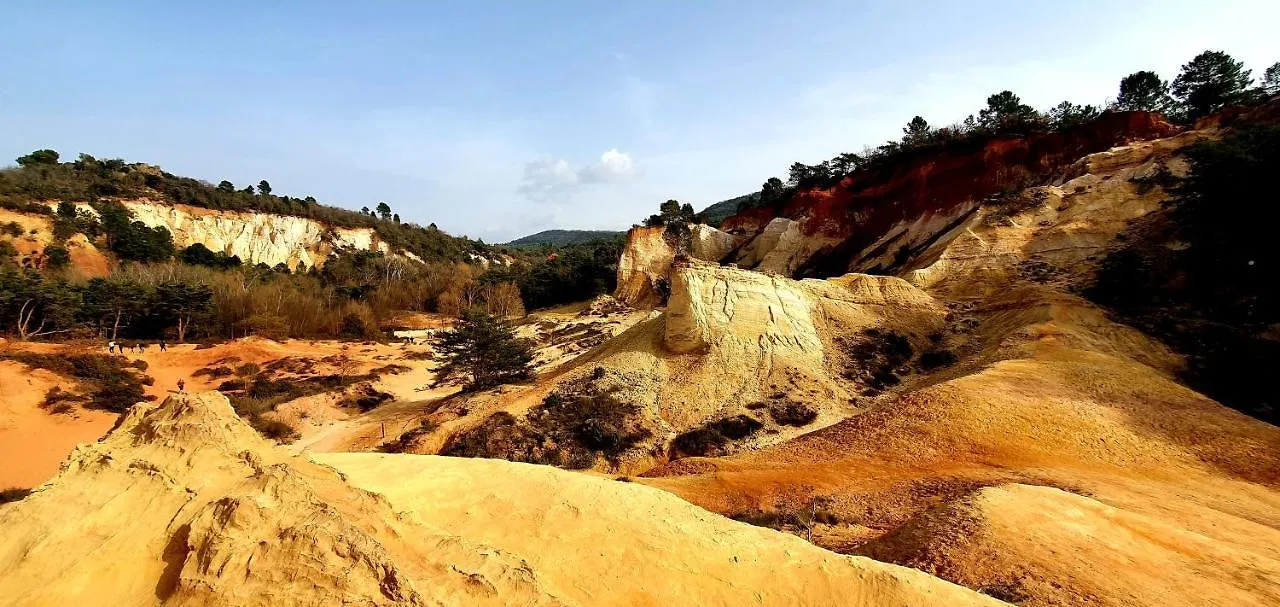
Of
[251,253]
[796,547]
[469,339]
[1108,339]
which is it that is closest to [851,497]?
[796,547]

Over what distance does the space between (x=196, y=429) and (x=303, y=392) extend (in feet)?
76.9

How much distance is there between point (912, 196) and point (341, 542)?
39.6 meters

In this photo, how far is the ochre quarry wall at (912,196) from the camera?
3080 cm

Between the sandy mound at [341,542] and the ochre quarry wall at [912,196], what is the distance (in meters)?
30.9

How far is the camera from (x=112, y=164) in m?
59.6

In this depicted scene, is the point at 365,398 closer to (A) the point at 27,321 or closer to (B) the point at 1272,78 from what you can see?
(A) the point at 27,321

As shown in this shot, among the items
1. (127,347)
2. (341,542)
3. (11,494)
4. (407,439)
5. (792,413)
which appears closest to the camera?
(341,542)

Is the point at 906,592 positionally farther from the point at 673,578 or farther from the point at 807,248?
the point at 807,248

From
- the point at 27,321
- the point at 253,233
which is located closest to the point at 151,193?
the point at 253,233

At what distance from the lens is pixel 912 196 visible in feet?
118

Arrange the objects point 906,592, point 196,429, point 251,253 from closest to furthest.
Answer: point 906,592 → point 196,429 → point 251,253

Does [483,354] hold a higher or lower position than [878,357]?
lower

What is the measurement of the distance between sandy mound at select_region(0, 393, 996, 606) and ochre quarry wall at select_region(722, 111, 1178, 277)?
30879 mm

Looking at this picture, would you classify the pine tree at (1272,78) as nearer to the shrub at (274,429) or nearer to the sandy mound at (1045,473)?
the sandy mound at (1045,473)
